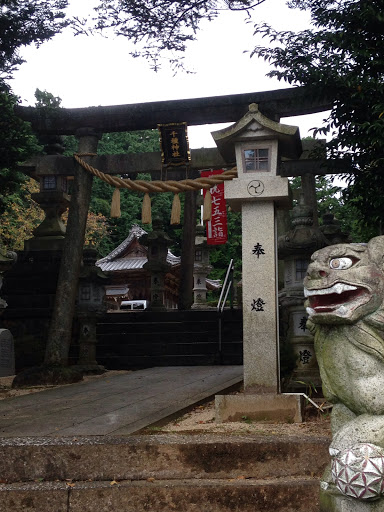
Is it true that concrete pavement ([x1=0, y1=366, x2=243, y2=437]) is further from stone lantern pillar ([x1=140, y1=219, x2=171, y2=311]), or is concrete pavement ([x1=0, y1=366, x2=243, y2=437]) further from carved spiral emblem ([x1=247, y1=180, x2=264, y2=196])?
stone lantern pillar ([x1=140, y1=219, x2=171, y2=311])

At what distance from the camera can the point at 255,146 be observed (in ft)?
23.7

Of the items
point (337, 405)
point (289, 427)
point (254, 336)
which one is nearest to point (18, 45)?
point (254, 336)

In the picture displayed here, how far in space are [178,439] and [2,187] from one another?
535cm

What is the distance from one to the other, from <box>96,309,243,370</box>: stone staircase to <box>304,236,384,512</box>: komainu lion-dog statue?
10559 millimetres

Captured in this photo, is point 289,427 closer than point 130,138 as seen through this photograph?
Yes

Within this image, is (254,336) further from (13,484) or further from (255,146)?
(13,484)

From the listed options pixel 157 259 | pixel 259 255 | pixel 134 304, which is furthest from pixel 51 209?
pixel 134 304

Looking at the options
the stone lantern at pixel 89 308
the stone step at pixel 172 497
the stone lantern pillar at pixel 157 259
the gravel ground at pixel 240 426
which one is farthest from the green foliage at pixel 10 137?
the stone lantern pillar at pixel 157 259

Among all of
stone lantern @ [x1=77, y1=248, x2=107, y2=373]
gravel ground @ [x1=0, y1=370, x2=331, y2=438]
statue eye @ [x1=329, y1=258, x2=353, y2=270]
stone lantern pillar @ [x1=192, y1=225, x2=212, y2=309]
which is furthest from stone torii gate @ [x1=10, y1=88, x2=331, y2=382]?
stone lantern pillar @ [x1=192, y1=225, x2=212, y2=309]

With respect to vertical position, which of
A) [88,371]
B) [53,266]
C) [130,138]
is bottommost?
[88,371]

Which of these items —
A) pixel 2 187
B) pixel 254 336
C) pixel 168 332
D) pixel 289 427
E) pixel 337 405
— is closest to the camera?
pixel 337 405

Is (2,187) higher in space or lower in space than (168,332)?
higher

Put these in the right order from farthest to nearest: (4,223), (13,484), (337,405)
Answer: (4,223)
(13,484)
(337,405)

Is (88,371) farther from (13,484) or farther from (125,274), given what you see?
(125,274)
